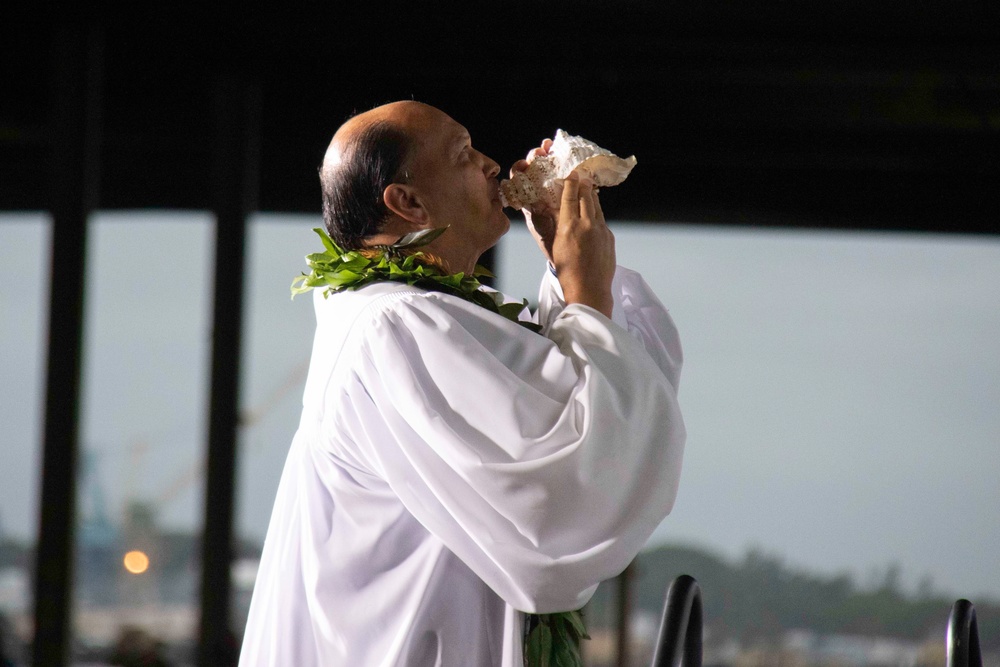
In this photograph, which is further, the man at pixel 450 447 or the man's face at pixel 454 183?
the man's face at pixel 454 183

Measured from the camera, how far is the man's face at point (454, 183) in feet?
4.58

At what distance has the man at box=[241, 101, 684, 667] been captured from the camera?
1104 mm

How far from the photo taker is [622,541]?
1099 millimetres

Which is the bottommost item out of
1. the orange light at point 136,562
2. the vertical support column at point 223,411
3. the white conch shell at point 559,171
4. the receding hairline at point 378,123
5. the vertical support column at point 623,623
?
the vertical support column at point 623,623

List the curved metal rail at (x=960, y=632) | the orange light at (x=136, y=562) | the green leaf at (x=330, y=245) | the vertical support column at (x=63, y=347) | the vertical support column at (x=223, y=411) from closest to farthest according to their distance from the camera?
the green leaf at (x=330, y=245) < the curved metal rail at (x=960, y=632) < the vertical support column at (x=63, y=347) < the vertical support column at (x=223, y=411) < the orange light at (x=136, y=562)

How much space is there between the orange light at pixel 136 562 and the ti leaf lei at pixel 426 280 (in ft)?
10.1

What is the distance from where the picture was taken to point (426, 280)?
51.4 inches

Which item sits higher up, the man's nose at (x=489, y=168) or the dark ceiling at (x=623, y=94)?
the dark ceiling at (x=623, y=94)

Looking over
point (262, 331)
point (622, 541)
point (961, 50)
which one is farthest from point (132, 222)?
point (622, 541)

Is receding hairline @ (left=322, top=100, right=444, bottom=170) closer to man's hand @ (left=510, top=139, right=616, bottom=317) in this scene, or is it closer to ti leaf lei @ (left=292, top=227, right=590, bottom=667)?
ti leaf lei @ (left=292, top=227, right=590, bottom=667)

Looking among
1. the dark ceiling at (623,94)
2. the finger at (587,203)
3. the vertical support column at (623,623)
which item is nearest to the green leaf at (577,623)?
the finger at (587,203)

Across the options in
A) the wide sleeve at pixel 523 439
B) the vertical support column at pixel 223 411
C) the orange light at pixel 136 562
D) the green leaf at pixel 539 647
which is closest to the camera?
the wide sleeve at pixel 523 439

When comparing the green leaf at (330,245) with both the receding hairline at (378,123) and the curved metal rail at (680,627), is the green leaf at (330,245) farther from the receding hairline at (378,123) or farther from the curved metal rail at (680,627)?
the curved metal rail at (680,627)

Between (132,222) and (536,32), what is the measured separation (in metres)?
1.64
